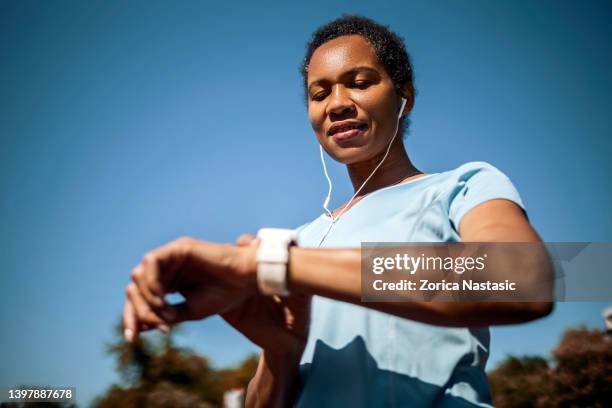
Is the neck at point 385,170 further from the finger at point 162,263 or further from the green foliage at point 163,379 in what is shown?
the green foliage at point 163,379

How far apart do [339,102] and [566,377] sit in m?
21.8

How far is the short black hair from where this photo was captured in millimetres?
2195

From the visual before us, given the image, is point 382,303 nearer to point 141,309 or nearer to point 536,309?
point 536,309

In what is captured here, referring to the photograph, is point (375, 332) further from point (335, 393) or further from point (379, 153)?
point (379, 153)

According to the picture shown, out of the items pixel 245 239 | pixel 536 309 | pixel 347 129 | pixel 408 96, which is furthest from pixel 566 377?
pixel 245 239

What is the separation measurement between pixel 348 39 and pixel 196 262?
1.40 metres

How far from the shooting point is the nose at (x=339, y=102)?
2.00 metres

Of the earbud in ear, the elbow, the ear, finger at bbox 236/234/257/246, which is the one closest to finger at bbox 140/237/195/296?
finger at bbox 236/234/257/246

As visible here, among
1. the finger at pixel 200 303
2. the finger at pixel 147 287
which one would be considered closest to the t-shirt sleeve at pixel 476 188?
the finger at pixel 200 303

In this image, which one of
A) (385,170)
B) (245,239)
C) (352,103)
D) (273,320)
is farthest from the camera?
(385,170)

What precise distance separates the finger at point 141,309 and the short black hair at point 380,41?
1.43 metres

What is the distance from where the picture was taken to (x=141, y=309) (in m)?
1.17

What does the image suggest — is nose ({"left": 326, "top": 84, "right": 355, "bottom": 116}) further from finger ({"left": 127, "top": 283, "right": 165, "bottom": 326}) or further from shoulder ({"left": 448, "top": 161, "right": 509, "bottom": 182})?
finger ({"left": 127, "top": 283, "right": 165, "bottom": 326})

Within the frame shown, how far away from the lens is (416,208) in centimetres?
168
